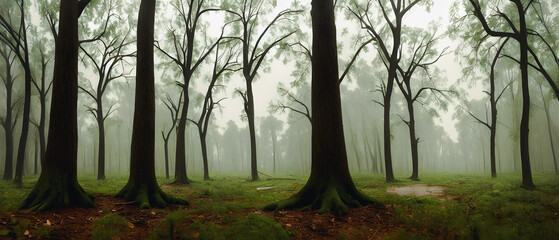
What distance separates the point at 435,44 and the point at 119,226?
769 inches

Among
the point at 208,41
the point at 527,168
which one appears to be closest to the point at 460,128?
the point at 527,168

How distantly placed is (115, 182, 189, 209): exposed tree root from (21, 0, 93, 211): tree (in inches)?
37.0

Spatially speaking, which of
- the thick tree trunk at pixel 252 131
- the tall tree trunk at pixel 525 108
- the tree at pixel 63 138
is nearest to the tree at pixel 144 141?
the tree at pixel 63 138

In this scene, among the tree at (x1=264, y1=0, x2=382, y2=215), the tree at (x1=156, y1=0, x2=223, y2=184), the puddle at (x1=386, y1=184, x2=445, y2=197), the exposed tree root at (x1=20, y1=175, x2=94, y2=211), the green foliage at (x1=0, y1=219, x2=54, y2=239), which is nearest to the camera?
the green foliage at (x1=0, y1=219, x2=54, y2=239)

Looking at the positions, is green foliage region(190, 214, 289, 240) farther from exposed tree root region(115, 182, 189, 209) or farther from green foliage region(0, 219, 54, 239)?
exposed tree root region(115, 182, 189, 209)

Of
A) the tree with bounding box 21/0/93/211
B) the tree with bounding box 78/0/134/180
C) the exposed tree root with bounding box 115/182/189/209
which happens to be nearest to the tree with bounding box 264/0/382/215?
the exposed tree root with bounding box 115/182/189/209

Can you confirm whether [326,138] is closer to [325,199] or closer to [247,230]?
[325,199]

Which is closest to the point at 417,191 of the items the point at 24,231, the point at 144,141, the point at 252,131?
the point at 144,141

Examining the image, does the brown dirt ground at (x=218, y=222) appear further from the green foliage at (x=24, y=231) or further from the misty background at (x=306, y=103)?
the misty background at (x=306, y=103)

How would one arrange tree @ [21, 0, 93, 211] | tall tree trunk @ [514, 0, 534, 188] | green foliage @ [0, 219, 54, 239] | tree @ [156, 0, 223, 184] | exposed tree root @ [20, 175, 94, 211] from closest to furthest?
green foliage @ [0, 219, 54, 239]
exposed tree root @ [20, 175, 94, 211]
tree @ [21, 0, 93, 211]
tall tree trunk @ [514, 0, 534, 188]
tree @ [156, 0, 223, 184]

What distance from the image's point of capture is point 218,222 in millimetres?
5250

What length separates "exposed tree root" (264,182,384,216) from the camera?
602 cm

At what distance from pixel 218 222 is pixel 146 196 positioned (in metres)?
3.08

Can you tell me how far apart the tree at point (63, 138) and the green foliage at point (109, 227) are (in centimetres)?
192
